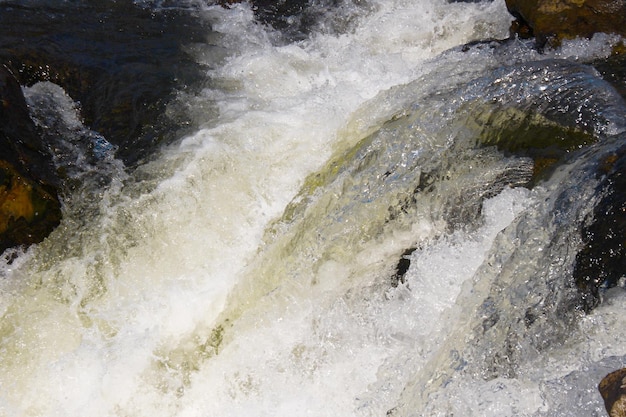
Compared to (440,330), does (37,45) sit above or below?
above

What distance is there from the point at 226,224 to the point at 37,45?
7.62 feet

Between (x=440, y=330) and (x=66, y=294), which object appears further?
(x=66, y=294)

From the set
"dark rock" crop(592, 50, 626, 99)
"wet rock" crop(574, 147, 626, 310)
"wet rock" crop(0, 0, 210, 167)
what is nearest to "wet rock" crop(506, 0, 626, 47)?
"dark rock" crop(592, 50, 626, 99)

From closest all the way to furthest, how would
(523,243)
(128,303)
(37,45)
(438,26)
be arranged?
(523,243) → (128,303) → (37,45) → (438,26)

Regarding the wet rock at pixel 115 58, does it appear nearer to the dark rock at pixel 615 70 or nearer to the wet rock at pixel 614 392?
the dark rock at pixel 615 70

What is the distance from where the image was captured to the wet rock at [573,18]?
4.18 m

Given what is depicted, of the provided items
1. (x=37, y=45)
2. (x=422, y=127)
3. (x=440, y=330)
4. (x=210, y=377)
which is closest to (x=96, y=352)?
(x=210, y=377)

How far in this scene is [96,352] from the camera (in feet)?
10.2

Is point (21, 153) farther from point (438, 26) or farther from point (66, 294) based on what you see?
point (438, 26)

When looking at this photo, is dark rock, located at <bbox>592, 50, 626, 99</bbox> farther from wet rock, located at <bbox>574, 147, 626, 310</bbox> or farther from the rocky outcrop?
the rocky outcrop

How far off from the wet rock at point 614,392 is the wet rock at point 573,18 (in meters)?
2.84

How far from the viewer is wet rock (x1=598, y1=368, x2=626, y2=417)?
2006mm

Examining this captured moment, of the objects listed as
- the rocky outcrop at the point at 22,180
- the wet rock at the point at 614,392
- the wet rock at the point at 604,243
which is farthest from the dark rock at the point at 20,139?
the wet rock at the point at 614,392

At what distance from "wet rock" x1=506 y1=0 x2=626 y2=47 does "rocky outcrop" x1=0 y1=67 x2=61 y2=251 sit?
3.42 m
